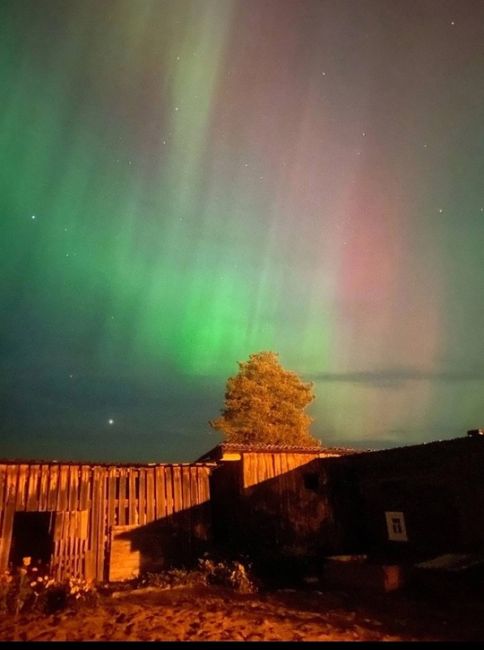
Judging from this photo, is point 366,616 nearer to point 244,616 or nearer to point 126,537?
point 244,616

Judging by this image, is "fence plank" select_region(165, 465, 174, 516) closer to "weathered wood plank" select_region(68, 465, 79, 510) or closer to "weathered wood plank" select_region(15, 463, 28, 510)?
"weathered wood plank" select_region(68, 465, 79, 510)

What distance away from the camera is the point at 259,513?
64.3 feet

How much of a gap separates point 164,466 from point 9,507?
5.99 metres

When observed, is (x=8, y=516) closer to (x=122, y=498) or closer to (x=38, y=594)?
(x=38, y=594)

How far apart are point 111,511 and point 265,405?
2009cm

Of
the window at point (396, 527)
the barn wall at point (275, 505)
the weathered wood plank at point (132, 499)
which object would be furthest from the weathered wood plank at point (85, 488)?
the window at point (396, 527)

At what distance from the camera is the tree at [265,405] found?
118ft

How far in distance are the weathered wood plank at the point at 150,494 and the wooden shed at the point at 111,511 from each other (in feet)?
0.13

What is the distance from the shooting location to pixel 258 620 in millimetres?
11617

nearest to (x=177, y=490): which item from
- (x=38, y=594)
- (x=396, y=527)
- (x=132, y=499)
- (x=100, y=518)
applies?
(x=132, y=499)

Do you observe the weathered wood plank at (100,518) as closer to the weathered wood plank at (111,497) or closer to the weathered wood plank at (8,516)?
the weathered wood plank at (111,497)

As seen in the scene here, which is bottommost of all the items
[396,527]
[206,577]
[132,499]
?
[206,577]

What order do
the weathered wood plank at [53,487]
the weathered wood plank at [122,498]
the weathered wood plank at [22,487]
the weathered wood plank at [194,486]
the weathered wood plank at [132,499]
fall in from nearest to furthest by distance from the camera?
the weathered wood plank at [22,487] → the weathered wood plank at [53,487] → the weathered wood plank at [122,498] → the weathered wood plank at [132,499] → the weathered wood plank at [194,486]

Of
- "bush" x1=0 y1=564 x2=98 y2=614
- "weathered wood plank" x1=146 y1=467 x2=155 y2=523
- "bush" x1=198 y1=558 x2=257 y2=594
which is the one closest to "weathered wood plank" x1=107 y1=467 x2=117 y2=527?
"weathered wood plank" x1=146 y1=467 x2=155 y2=523
